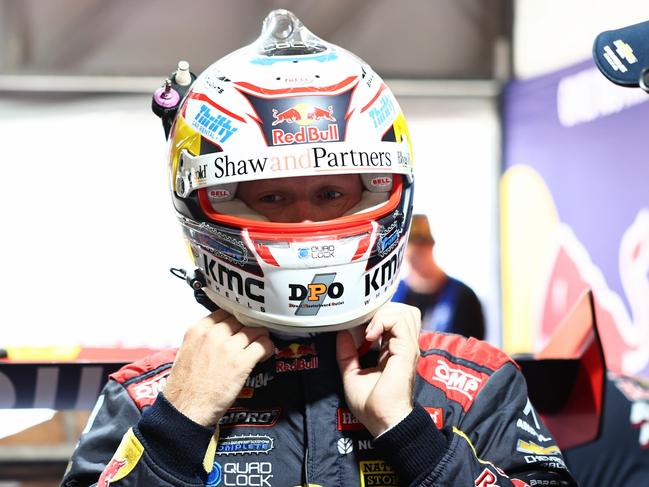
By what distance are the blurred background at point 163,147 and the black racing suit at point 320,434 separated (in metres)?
2.69

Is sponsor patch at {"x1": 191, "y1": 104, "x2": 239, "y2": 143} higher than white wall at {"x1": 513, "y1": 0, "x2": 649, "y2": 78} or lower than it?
lower

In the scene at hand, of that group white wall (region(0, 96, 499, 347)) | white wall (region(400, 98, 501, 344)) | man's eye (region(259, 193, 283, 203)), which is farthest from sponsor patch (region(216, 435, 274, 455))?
white wall (region(400, 98, 501, 344))

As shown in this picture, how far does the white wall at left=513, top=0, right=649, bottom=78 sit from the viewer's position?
12.6 feet

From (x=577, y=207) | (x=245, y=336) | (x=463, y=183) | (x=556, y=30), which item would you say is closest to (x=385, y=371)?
(x=245, y=336)

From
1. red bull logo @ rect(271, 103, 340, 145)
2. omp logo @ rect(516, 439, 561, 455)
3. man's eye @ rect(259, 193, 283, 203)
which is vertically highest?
red bull logo @ rect(271, 103, 340, 145)

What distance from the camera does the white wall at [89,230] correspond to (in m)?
4.73

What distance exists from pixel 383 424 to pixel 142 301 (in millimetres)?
3546

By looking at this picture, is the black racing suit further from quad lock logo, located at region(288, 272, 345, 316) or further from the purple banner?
the purple banner

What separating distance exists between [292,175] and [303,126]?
8 cm

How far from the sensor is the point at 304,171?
4.80 ft

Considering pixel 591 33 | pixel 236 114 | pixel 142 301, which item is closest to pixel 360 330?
pixel 236 114

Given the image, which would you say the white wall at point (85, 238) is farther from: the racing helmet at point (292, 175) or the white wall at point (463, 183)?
the racing helmet at point (292, 175)

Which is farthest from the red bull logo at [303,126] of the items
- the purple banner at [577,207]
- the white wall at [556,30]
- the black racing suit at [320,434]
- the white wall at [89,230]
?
the white wall at [89,230]

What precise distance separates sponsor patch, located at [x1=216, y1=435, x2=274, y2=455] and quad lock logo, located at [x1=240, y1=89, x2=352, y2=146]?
44 cm
